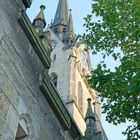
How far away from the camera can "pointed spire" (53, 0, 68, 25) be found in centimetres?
4853

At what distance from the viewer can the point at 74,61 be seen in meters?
40.3

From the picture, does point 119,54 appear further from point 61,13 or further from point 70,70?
point 61,13

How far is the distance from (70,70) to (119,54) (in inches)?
1052

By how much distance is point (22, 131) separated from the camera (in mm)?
10469

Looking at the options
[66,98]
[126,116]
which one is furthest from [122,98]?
[66,98]

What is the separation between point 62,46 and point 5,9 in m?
32.0

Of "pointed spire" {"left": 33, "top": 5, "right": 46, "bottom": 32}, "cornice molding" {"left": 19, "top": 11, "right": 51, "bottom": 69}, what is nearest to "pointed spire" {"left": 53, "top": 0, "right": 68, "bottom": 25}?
"pointed spire" {"left": 33, "top": 5, "right": 46, "bottom": 32}

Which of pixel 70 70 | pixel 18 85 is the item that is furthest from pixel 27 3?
pixel 70 70

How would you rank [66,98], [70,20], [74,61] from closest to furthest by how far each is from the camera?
[66,98], [74,61], [70,20]

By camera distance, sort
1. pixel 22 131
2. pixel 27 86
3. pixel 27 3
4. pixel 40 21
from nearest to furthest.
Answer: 1. pixel 22 131
2. pixel 27 86
3. pixel 27 3
4. pixel 40 21

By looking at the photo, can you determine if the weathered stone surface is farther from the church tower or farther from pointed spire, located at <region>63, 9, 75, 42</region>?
pointed spire, located at <region>63, 9, 75, 42</region>

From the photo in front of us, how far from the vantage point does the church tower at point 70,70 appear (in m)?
36.0

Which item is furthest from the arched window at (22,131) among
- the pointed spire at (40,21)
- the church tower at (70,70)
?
the church tower at (70,70)

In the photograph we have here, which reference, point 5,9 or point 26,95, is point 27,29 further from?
point 26,95
